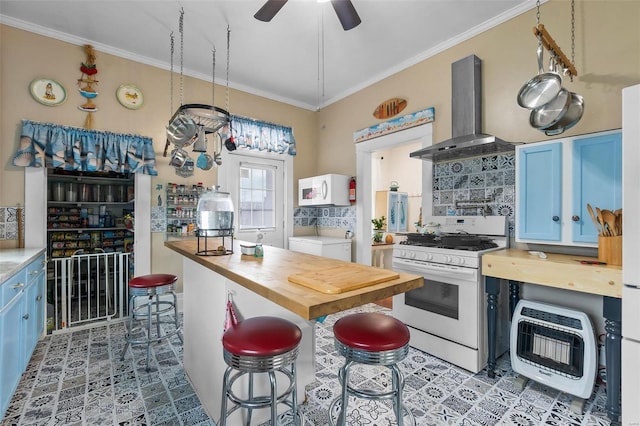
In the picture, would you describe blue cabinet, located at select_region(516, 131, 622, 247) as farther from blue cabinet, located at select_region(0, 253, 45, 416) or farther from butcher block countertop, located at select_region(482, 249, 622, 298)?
blue cabinet, located at select_region(0, 253, 45, 416)

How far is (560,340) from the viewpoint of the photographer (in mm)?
1894

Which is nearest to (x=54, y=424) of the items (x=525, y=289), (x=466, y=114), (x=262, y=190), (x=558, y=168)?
(x=262, y=190)

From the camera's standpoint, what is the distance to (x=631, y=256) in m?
1.39

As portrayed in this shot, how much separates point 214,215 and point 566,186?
244 cm

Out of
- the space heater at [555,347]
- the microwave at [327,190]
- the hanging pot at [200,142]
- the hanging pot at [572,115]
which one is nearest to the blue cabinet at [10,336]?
the hanging pot at [200,142]

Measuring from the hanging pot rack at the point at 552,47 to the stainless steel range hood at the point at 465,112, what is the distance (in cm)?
65

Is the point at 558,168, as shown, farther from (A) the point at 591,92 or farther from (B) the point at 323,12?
(B) the point at 323,12

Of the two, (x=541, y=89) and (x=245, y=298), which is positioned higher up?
(x=541, y=89)

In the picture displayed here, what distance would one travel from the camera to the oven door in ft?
7.10

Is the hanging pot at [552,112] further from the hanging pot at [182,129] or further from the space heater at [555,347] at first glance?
the hanging pot at [182,129]

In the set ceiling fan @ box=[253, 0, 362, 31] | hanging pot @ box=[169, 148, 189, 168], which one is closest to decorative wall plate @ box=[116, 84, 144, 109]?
hanging pot @ box=[169, 148, 189, 168]

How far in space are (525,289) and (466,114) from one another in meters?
1.64

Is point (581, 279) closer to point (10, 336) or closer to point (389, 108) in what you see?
point (389, 108)

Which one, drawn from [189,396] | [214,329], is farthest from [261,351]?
[189,396]
